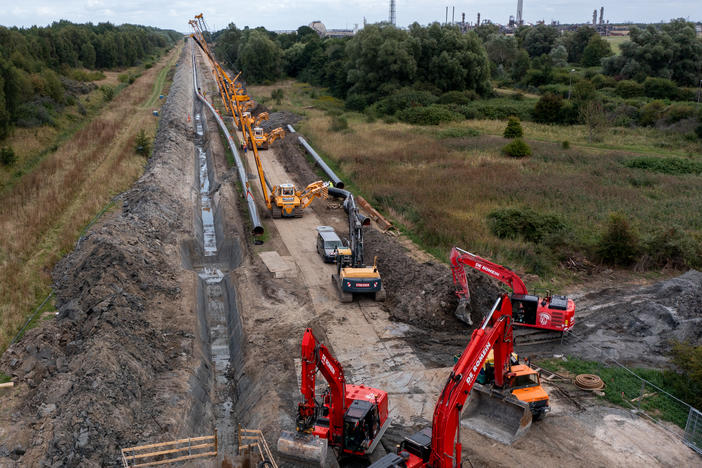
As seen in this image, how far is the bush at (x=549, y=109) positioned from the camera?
6875 centimetres

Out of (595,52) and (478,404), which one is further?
(595,52)

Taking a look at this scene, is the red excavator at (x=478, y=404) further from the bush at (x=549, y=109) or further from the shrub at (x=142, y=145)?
the bush at (x=549, y=109)

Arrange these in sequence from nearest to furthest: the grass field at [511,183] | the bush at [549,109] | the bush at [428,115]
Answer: the grass field at [511,183], the bush at [549,109], the bush at [428,115]

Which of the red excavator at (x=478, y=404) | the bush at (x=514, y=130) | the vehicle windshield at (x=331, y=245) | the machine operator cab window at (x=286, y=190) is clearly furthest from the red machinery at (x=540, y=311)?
the bush at (x=514, y=130)

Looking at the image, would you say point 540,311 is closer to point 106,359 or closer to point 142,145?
point 106,359

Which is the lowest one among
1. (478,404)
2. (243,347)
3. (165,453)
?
(243,347)

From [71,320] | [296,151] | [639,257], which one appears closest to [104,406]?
[71,320]

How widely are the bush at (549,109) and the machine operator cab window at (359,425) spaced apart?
6123cm

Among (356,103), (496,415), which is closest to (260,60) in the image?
(356,103)

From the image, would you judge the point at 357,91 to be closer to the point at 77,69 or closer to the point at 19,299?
the point at 77,69

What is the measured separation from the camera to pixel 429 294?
25203 millimetres

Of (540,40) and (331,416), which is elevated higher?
(540,40)

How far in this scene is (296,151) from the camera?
53844 millimetres

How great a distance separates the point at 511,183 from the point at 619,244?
13.3 metres
